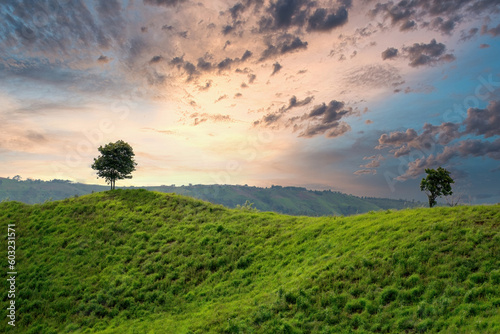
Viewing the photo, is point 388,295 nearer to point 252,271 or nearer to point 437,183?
point 252,271

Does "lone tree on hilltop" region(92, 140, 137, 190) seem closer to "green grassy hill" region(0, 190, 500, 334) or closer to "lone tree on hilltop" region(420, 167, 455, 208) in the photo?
"green grassy hill" region(0, 190, 500, 334)

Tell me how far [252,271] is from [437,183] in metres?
28.0

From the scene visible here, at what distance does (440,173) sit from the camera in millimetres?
35844

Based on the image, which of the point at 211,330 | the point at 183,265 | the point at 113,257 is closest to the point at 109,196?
the point at 113,257

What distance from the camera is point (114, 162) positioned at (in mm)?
51719

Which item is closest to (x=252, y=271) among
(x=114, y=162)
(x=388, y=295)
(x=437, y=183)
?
(x=388, y=295)

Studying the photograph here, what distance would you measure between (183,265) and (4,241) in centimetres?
2656

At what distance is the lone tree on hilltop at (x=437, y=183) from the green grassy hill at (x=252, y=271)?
529 inches

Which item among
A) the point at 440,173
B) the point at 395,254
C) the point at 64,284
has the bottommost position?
the point at 64,284

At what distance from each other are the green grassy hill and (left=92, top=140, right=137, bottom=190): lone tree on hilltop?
494 inches

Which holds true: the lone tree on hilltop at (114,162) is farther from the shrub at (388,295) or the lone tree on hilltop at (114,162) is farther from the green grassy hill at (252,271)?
the shrub at (388,295)

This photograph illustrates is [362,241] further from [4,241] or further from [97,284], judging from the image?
[4,241]

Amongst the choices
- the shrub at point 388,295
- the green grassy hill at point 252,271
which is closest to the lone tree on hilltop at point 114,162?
the green grassy hill at point 252,271

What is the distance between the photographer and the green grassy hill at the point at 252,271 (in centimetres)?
1517
